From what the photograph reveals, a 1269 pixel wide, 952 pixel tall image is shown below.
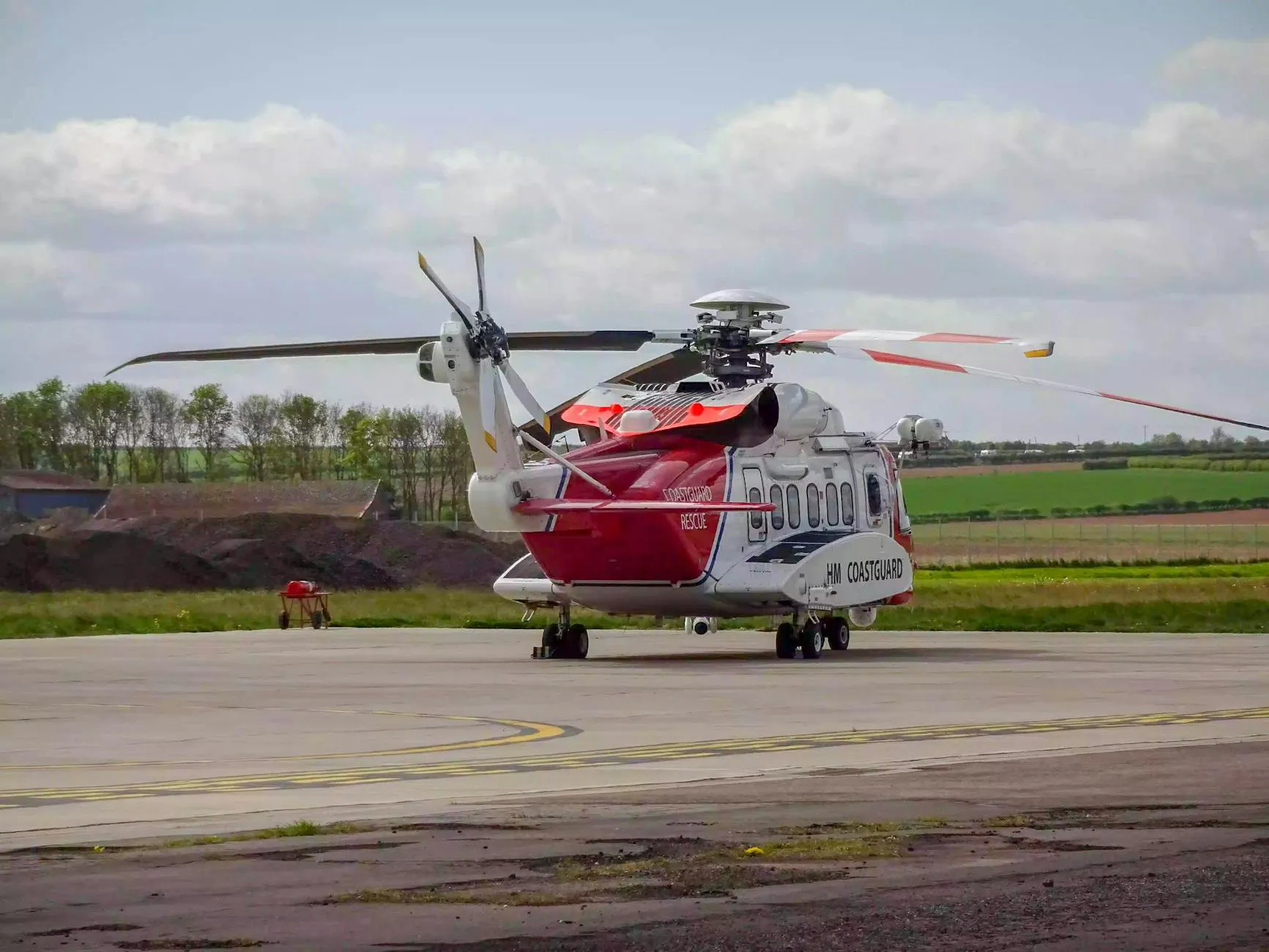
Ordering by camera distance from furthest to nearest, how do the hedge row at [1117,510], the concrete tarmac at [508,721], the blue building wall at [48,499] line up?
the blue building wall at [48,499] → the hedge row at [1117,510] → the concrete tarmac at [508,721]

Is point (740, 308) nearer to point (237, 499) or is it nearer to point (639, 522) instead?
point (639, 522)

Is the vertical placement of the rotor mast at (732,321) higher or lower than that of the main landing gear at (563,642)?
higher

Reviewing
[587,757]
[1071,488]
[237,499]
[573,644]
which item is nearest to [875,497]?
[573,644]

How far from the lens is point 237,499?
108750 millimetres

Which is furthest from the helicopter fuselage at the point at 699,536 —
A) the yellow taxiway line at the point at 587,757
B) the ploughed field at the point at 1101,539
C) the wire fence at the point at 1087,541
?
the ploughed field at the point at 1101,539

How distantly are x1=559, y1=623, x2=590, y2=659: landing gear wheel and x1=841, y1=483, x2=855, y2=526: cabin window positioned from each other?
228 inches

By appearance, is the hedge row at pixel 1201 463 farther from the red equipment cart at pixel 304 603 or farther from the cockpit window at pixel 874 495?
the cockpit window at pixel 874 495

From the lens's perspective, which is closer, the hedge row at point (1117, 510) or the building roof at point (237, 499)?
the building roof at point (237, 499)

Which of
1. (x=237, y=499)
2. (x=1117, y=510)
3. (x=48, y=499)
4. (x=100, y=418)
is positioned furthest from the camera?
(x=100, y=418)

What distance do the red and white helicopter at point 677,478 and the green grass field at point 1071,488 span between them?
3291 inches

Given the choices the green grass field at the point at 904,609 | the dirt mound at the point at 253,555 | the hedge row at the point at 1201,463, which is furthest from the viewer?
the hedge row at the point at 1201,463

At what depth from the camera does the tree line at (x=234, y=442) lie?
454 ft

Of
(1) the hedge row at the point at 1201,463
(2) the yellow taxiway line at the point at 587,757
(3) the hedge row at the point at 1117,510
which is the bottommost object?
(2) the yellow taxiway line at the point at 587,757

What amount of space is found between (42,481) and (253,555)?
4796 cm
